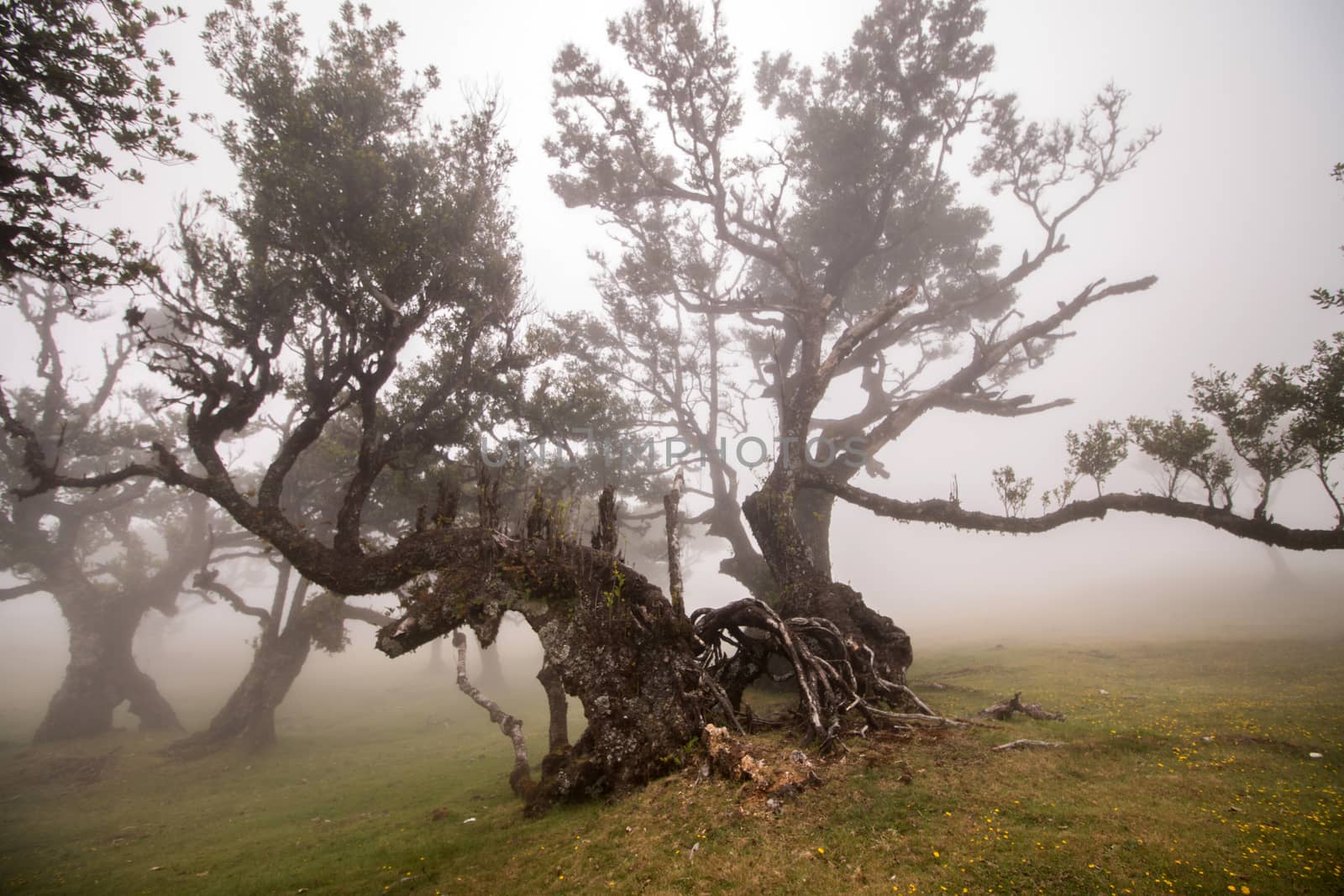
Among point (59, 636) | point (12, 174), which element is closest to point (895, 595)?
point (12, 174)

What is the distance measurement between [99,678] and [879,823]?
33078mm

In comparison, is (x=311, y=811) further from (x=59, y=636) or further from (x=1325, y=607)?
(x=59, y=636)

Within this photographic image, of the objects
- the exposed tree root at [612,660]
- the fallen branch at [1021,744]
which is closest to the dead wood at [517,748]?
the exposed tree root at [612,660]

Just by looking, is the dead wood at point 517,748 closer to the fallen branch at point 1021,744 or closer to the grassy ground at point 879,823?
the grassy ground at point 879,823

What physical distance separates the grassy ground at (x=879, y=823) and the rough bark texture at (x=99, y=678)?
10.4 m

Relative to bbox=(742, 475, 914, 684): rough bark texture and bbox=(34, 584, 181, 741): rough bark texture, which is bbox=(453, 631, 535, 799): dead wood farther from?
bbox=(34, 584, 181, 741): rough bark texture

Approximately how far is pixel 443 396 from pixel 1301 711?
63.5 ft

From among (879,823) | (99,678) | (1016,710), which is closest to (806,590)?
(1016,710)

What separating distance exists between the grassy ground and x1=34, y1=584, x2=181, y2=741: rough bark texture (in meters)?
10.4

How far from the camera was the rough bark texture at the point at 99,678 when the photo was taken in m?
21.6

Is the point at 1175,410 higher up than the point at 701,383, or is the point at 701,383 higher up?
the point at 701,383

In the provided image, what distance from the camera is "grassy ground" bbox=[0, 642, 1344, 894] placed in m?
4.64

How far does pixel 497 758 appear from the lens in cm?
1412

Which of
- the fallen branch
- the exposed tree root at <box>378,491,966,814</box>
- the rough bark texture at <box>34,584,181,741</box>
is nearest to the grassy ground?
the fallen branch
